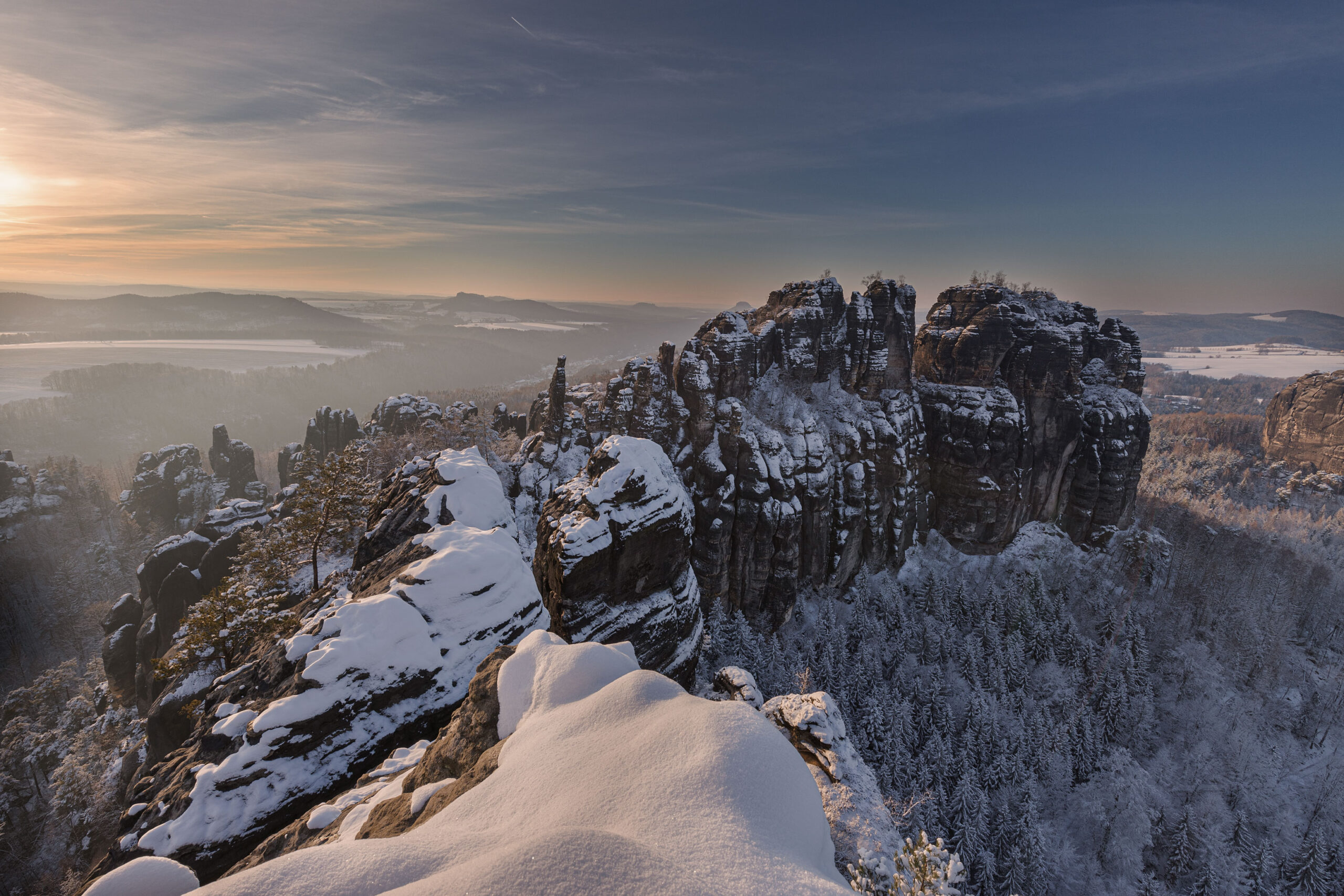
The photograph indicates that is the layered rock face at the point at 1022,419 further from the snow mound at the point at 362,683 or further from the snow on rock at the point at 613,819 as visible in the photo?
the snow on rock at the point at 613,819

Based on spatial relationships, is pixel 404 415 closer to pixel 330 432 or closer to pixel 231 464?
pixel 330 432

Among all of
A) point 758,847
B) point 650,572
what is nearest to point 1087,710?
point 650,572

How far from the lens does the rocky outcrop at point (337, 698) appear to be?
1327cm

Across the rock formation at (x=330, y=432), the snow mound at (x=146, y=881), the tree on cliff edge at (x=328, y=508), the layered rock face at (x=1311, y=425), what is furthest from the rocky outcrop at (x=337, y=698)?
the layered rock face at (x=1311, y=425)

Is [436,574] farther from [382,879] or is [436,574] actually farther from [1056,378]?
[1056,378]

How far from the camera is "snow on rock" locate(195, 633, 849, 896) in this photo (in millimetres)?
6566

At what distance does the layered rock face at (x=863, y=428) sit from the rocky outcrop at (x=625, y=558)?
2028 cm

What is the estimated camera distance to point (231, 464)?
93938 millimetres

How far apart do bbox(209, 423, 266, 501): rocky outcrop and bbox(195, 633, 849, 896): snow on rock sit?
111m

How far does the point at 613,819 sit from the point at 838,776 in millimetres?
13315

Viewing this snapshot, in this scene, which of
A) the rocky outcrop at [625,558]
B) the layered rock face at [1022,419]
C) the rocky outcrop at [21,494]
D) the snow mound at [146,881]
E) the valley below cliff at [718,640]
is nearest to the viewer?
the snow mound at [146,881]

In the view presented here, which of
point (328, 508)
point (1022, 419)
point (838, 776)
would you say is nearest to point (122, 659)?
point (328, 508)

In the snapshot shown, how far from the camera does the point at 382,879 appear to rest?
22.4 feet

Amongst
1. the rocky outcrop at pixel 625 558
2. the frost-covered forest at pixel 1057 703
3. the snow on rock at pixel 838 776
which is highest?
the rocky outcrop at pixel 625 558
